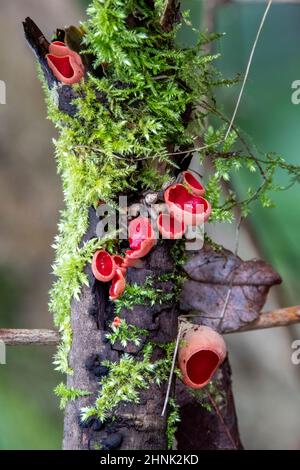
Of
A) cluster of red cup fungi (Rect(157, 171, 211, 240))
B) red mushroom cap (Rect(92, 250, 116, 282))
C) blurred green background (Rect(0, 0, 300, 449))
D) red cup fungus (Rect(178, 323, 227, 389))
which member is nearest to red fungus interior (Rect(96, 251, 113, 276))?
red mushroom cap (Rect(92, 250, 116, 282))

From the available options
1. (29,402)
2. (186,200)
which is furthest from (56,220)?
(186,200)

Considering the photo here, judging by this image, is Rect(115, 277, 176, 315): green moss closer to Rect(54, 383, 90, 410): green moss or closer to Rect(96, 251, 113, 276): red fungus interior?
Rect(96, 251, 113, 276): red fungus interior

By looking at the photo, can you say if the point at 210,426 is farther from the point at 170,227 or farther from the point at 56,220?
the point at 56,220

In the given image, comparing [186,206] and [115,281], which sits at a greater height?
[186,206]

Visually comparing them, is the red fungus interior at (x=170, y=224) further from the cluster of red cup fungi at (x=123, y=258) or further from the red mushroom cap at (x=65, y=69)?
the red mushroom cap at (x=65, y=69)

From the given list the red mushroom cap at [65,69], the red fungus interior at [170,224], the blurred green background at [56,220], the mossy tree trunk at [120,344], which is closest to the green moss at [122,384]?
the mossy tree trunk at [120,344]

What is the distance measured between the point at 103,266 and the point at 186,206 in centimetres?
19

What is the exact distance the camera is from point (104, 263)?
990mm

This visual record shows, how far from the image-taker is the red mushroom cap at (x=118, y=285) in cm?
97

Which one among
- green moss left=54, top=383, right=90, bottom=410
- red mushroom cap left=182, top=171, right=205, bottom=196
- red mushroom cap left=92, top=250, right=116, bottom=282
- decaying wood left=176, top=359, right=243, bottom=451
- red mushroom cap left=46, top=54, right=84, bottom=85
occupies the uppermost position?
red mushroom cap left=46, top=54, right=84, bottom=85

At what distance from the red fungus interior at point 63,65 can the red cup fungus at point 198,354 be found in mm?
524

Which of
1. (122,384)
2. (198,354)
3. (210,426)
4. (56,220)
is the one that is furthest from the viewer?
(56,220)

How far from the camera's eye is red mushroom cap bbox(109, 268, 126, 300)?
97 centimetres
